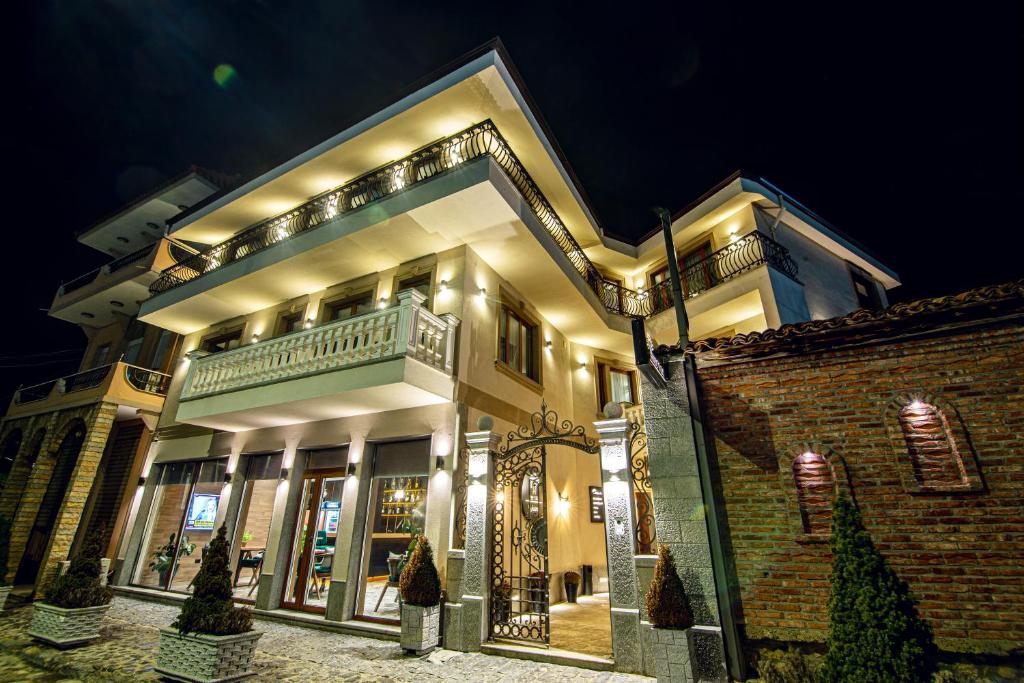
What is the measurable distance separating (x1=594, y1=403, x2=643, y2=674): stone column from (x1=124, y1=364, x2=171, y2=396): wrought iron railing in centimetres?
1385

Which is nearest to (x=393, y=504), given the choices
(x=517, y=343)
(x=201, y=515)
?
(x=517, y=343)

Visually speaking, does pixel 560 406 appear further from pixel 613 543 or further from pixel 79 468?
pixel 79 468

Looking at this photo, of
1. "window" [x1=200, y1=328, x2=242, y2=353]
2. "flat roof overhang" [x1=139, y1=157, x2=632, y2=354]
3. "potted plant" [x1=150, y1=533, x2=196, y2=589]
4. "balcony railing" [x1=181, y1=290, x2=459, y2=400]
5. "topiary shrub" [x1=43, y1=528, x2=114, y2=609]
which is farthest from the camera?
"window" [x1=200, y1=328, x2=242, y2=353]

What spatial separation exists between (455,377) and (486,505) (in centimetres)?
252

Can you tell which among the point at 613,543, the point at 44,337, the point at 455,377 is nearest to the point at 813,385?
the point at 613,543

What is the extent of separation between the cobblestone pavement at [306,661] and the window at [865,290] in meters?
14.0

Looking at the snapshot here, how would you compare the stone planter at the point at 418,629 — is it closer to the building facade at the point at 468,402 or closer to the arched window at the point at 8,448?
the building facade at the point at 468,402

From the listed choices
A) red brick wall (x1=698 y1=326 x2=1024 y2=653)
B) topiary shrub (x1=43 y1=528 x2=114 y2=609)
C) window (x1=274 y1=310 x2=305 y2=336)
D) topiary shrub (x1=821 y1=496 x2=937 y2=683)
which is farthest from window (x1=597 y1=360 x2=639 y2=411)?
topiary shrub (x1=43 y1=528 x2=114 y2=609)

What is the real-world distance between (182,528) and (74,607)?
192 inches

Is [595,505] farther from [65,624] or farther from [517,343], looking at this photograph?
[65,624]

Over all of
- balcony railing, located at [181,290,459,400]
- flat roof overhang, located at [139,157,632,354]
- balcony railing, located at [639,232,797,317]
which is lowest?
balcony railing, located at [181,290,459,400]

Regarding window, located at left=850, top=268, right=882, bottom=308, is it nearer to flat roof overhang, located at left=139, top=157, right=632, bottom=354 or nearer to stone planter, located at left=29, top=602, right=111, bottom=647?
flat roof overhang, located at left=139, top=157, right=632, bottom=354

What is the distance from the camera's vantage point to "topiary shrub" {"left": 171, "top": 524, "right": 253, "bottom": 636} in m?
5.23

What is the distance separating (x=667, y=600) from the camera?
4891 millimetres
